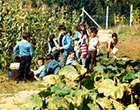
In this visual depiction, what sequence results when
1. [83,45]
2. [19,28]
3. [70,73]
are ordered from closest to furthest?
[70,73]
[83,45]
[19,28]

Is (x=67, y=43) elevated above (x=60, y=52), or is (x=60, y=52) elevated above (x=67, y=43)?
(x=67, y=43)

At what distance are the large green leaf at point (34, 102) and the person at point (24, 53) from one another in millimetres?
5182

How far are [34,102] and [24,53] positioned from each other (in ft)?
17.4

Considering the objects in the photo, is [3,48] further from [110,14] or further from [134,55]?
[110,14]

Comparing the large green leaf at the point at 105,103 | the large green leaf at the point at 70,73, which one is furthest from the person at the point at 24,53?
the large green leaf at the point at 105,103

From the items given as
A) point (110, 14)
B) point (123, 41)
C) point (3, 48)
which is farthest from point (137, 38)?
point (3, 48)

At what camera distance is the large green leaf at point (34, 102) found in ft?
6.06

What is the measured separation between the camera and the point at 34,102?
188 cm

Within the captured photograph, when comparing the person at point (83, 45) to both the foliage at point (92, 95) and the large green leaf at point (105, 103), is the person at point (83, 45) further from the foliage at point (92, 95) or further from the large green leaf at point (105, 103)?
the large green leaf at point (105, 103)

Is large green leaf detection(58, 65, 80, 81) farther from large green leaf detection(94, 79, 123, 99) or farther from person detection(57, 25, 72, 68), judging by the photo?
person detection(57, 25, 72, 68)

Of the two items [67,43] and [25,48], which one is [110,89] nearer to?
[25,48]

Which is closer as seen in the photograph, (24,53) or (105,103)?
(105,103)

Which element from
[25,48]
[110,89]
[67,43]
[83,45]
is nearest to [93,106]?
[110,89]

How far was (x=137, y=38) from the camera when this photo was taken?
1639cm
